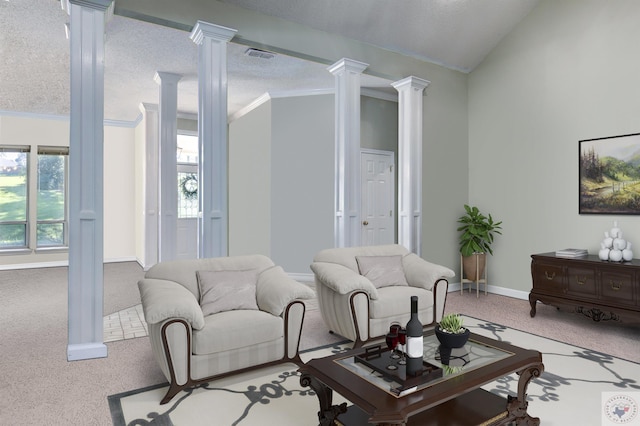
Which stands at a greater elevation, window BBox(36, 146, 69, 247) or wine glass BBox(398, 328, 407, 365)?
window BBox(36, 146, 69, 247)

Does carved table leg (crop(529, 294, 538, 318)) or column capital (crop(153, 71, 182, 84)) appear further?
A: column capital (crop(153, 71, 182, 84))

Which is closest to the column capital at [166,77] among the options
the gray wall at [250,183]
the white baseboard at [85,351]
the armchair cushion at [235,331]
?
the gray wall at [250,183]

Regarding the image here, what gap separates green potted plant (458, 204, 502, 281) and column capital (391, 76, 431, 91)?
1866 mm

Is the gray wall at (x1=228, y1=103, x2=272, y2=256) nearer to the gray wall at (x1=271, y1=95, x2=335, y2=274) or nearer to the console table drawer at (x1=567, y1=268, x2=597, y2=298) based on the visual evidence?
the gray wall at (x1=271, y1=95, x2=335, y2=274)

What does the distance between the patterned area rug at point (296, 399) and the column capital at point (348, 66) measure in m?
3.55

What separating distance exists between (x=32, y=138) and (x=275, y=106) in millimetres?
5098

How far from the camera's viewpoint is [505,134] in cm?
565

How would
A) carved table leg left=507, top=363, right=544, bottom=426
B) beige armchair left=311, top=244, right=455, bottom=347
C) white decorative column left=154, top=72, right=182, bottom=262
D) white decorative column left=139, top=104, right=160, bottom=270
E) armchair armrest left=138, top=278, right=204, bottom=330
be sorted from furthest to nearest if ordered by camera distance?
white decorative column left=139, top=104, right=160, bottom=270 → white decorative column left=154, top=72, right=182, bottom=262 → beige armchair left=311, top=244, right=455, bottom=347 → armchair armrest left=138, top=278, right=204, bottom=330 → carved table leg left=507, top=363, right=544, bottom=426

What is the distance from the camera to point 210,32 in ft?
13.3

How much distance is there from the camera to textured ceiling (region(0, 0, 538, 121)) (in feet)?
14.7

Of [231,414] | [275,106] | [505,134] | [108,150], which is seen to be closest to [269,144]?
[275,106]

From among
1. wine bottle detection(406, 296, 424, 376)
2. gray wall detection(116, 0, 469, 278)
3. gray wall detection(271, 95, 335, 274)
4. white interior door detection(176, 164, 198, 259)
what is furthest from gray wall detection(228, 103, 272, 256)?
wine bottle detection(406, 296, 424, 376)

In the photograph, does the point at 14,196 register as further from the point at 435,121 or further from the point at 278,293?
the point at 435,121

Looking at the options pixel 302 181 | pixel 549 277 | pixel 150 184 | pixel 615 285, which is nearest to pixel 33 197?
pixel 150 184
